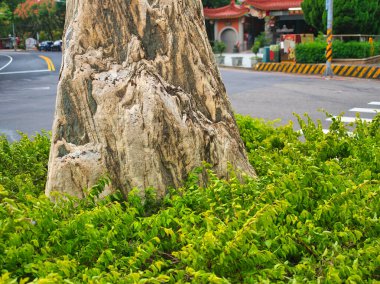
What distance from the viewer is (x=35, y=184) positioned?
4.99m

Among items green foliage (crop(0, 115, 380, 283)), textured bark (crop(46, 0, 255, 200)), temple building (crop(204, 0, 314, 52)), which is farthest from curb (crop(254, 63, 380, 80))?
green foliage (crop(0, 115, 380, 283))

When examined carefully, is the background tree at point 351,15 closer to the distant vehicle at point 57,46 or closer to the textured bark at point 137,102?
the textured bark at point 137,102

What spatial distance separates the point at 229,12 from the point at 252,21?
2793mm

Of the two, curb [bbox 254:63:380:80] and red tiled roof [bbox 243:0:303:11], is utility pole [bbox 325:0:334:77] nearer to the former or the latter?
curb [bbox 254:63:380:80]

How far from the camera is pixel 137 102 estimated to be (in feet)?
13.7

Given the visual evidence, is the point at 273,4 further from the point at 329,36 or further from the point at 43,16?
the point at 43,16

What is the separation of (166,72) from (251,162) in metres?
1.33

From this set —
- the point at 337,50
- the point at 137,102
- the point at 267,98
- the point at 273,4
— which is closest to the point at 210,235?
the point at 137,102

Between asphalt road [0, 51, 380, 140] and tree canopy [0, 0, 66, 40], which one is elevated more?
tree canopy [0, 0, 66, 40]

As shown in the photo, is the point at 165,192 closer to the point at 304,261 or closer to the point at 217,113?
the point at 217,113

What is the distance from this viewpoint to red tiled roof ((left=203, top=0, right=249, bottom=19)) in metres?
38.4

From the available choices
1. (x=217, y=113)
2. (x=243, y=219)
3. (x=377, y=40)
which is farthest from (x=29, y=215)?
(x=377, y=40)

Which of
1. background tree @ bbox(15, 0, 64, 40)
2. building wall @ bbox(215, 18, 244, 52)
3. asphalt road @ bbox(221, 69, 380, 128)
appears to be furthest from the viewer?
background tree @ bbox(15, 0, 64, 40)

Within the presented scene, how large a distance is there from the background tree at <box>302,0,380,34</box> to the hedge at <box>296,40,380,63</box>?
Result: 843 millimetres
